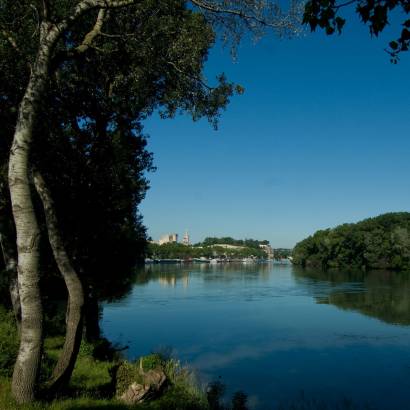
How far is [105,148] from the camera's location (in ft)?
58.0

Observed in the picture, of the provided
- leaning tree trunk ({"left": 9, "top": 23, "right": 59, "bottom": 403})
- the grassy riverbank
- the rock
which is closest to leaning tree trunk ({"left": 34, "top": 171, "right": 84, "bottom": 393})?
the grassy riverbank

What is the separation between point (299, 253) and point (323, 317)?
487 ft

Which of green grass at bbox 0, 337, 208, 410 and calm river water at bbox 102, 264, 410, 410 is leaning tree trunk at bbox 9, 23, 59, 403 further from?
calm river water at bbox 102, 264, 410, 410

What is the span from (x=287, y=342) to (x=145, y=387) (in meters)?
21.8

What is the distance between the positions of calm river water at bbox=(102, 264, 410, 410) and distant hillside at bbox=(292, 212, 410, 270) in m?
86.7

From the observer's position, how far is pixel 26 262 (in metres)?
8.00

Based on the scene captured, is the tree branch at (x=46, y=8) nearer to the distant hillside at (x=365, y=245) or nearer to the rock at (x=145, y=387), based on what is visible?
the rock at (x=145, y=387)

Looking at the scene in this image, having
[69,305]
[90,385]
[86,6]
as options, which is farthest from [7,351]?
[86,6]

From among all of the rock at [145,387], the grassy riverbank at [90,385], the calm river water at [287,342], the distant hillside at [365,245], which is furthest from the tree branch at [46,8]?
the distant hillside at [365,245]

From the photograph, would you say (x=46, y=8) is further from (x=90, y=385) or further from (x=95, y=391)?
(x=90, y=385)

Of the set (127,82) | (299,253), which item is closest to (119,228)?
(127,82)

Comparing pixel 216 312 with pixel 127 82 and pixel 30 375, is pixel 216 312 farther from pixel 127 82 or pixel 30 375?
pixel 30 375

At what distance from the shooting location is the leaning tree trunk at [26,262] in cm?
799

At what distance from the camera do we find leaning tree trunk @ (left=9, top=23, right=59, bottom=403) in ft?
26.2
